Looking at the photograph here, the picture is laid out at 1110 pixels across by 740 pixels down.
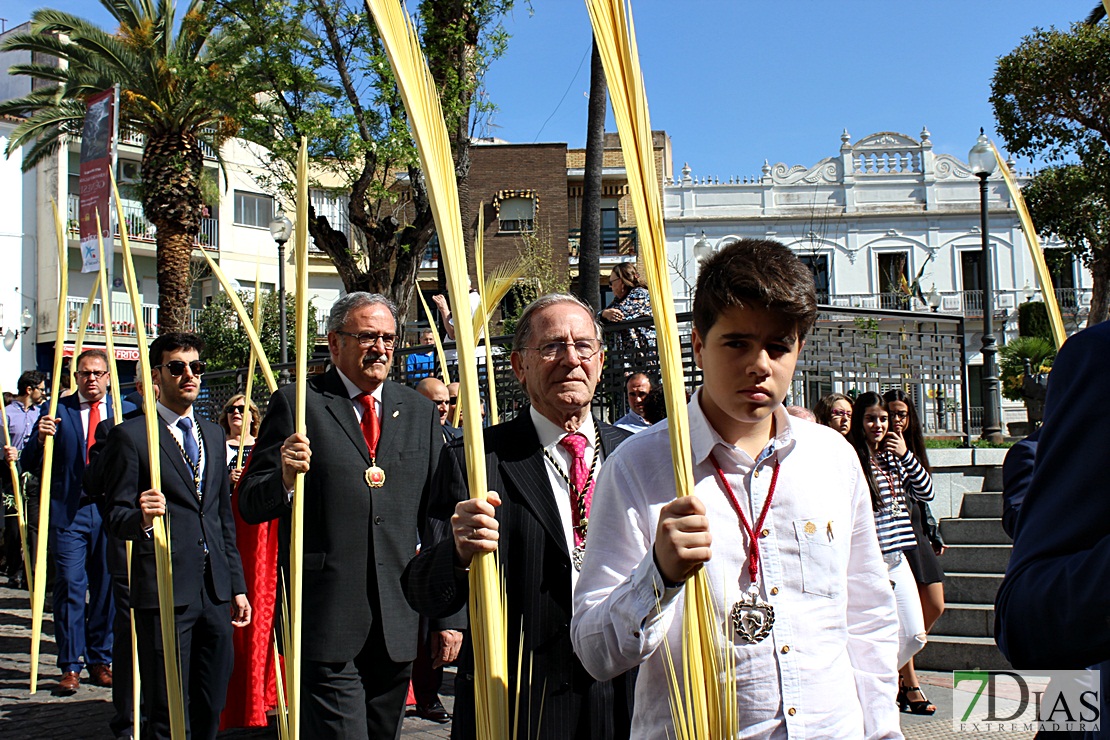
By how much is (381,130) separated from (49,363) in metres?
26.2

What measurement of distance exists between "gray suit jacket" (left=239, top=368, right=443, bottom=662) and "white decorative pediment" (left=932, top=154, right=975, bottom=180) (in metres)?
37.8

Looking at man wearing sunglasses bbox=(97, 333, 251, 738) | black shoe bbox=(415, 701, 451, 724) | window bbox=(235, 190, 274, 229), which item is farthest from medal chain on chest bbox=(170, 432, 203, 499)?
Answer: window bbox=(235, 190, 274, 229)

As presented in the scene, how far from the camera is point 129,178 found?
3553 centimetres

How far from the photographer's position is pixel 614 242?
3753cm

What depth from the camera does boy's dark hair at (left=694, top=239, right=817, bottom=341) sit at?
1965 millimetres

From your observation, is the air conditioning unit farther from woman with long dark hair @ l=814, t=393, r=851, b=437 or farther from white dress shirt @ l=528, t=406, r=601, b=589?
white dress shirt @ l=528, t=406, r=601, b=589

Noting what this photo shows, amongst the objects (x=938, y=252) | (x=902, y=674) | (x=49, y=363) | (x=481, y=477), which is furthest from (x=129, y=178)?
(x=481, y=477)

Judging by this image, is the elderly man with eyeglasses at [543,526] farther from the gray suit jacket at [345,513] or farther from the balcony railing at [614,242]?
the balcony railing at [614,242]

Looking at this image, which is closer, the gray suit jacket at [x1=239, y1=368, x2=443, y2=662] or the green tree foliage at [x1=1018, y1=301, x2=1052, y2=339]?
the gray suit jacket at [x1=239, y1=368, x2=443, y2=662]

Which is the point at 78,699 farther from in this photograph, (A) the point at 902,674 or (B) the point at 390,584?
(A) the point at 902,674

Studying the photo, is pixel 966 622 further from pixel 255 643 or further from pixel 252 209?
pixel 252 209

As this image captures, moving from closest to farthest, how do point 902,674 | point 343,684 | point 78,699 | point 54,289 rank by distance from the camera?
1. point 343,684
2. point 902,674
3. point 78,699
4. point 54,289

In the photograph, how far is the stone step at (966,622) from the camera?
727 centimetres

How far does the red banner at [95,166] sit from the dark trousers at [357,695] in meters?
3.49
